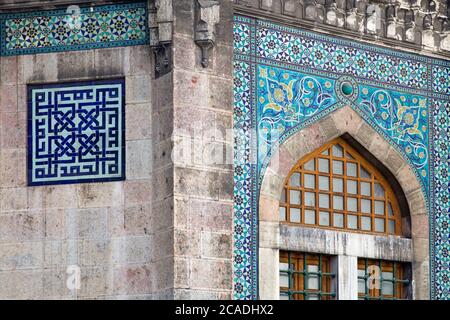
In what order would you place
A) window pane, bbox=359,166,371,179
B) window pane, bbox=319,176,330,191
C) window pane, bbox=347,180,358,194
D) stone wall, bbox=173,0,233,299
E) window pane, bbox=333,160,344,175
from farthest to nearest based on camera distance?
window pane, bbox=359,166,371,179
window pane, bbox=347,180,358,194
window pane, bbox=333,160,344,175
window pane, bbox=319,176,330,191
stone wall, bbox=173,0,233,299

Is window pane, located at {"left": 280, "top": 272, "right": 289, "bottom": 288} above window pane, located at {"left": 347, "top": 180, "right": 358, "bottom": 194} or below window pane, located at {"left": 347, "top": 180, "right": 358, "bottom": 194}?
below

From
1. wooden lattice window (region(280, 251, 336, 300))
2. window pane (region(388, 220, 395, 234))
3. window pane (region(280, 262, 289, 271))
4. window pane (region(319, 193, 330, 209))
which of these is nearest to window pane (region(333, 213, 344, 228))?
window pane (region(319, 193, 330, 209))

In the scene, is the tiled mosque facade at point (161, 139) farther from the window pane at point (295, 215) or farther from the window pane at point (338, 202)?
the window pane at point (338, 202)

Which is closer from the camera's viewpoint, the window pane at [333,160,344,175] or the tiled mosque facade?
the tiled mosque facade

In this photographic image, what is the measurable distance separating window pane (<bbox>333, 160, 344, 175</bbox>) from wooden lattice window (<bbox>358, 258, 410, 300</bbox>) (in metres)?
0.99

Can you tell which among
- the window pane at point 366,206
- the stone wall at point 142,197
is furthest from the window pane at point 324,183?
the stone wall at point 142,197

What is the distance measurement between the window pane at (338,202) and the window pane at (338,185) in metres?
0.09

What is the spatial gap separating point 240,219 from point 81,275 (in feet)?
5.68

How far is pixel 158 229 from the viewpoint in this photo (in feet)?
52.4

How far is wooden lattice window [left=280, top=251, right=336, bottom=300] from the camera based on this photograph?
16906 millimetres

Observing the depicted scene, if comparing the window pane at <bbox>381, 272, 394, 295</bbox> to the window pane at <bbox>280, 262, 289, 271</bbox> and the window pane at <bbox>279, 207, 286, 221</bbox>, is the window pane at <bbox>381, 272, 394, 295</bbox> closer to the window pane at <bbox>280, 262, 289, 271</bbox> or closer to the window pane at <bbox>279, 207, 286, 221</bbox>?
the window pane at <bbox>280, 262, 289, 271</bbox>

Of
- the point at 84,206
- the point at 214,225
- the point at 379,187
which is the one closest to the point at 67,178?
the point at 84,206
